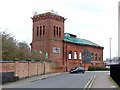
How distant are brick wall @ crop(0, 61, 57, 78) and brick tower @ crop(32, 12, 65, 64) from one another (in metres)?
13.6

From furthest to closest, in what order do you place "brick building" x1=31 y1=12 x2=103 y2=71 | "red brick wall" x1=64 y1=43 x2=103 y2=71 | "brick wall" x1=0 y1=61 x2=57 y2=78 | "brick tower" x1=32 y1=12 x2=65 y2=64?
"red brick wall" x1=64 y1=43 x2=103 y2=71 → "brick building" x1=31 y1=12 x2=103 y2=71 → "brick tower" x1=32 y1=12 x2=65 y2=64 → "brick wall" x1=0 y1=61 x2=57 y2=78

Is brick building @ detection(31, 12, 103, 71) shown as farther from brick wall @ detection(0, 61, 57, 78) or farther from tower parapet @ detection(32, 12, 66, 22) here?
brick wall @ detection(0, 61, 57, 78)

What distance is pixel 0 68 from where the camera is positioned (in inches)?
1332

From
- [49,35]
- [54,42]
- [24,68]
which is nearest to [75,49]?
[54,42]

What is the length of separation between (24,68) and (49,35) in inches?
1319

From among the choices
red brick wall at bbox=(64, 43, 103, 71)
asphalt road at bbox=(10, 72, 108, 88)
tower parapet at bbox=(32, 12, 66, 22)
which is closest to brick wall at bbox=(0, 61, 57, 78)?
asphalt road at bbox=(10, 72, 108, 88)

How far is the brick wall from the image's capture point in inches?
1429

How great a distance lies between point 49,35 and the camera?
77.1m

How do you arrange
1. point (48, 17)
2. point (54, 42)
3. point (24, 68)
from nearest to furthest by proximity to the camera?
1. point (24, 68)
2. point (48, 17)
3. point (54, 42)

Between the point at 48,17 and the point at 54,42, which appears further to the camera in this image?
the point at 54,42

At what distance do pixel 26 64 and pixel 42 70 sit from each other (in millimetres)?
13458

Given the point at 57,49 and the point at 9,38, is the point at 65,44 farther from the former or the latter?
the point at 9,38

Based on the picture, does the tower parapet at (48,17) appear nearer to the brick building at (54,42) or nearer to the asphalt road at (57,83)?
the brick building at (54,42)

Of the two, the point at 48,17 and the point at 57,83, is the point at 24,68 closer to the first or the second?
the point at 57,83
